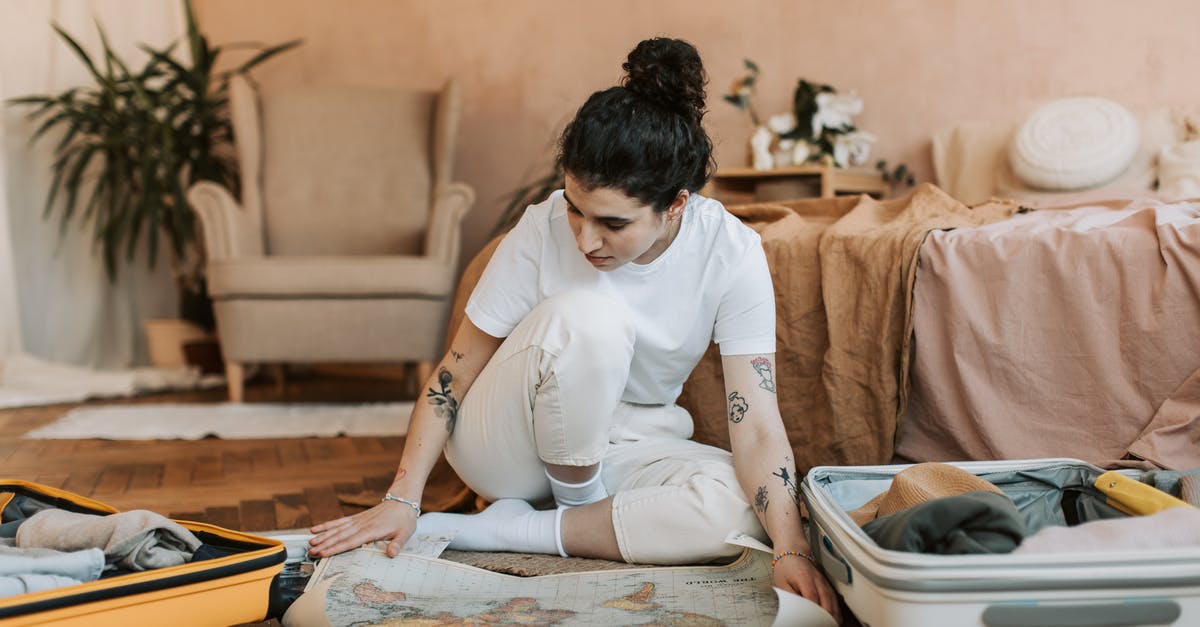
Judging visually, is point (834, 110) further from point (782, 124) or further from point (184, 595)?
point (184, 595)

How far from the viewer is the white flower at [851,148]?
3141 millimetres

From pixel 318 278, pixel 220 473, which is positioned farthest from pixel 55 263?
pixel 220 473

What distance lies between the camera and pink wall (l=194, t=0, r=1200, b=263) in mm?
2998

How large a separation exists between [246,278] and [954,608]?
261 cm

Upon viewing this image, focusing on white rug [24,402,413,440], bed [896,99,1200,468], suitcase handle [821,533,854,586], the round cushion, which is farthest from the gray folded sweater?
the round cushion

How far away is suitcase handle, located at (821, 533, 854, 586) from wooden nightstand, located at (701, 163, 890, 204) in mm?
1952

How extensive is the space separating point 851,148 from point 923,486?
7.04ft

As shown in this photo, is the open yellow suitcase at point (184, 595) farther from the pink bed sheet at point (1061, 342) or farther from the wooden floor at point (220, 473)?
the pink bed sheet at point (1061, 342)

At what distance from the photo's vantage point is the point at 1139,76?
2.94 meters

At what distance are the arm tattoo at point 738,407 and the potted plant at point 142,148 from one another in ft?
9.68

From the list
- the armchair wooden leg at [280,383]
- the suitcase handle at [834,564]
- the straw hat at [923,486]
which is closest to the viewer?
the suitcase handle at [834,564]

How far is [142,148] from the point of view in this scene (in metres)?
3.71

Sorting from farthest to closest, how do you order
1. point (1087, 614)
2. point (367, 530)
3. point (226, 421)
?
point (226, 421) → point (367, 530) → point (1087, 614)

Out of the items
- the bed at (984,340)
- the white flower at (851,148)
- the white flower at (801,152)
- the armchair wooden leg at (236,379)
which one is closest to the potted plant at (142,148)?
the armchair wooden leg at (236,379)
